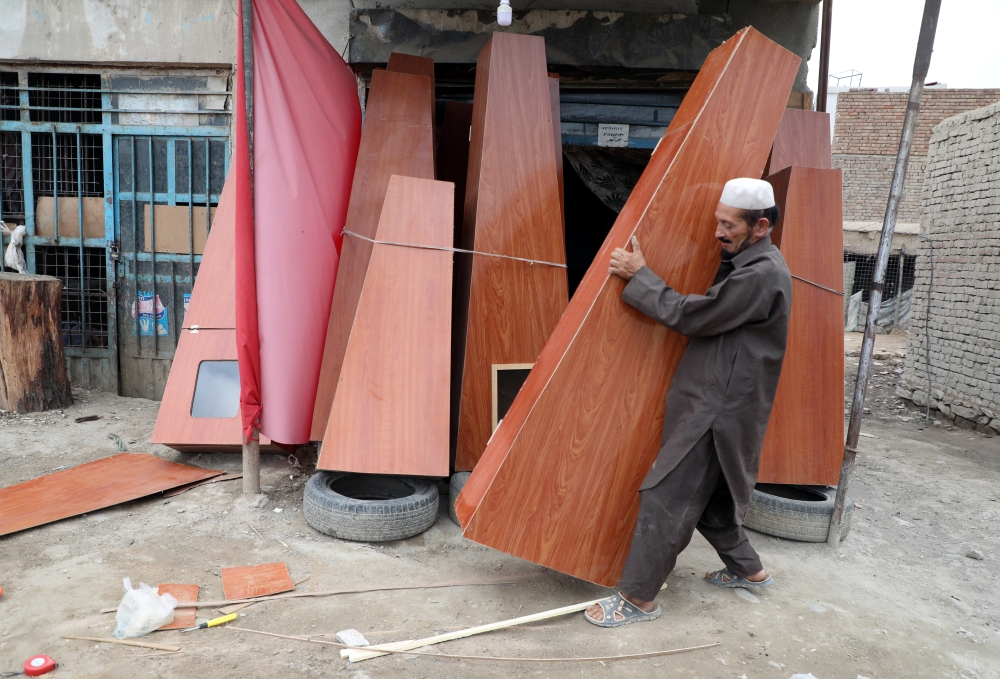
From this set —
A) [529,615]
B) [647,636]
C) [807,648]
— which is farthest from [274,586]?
[807,648]

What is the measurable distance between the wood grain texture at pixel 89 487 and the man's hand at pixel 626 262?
275 centimetres

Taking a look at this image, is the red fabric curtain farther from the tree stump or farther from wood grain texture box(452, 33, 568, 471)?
the tree stump

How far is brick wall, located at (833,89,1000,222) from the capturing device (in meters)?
17.4

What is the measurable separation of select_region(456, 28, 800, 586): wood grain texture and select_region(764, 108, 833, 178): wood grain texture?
1.47m

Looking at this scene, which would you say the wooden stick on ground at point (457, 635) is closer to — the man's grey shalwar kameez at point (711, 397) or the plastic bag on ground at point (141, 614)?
the man's grey shalwar kameez at point (711, 397)

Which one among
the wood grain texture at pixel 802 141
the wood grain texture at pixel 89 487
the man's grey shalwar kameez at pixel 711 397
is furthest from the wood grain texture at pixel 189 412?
the wood grain texture at pixel 802 141

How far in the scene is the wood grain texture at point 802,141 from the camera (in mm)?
4340

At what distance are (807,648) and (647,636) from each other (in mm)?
626

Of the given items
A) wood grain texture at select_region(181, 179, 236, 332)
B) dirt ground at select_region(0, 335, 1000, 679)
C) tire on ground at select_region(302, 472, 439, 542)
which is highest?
wood grain texture at select_region(181, 179, 236, 332)

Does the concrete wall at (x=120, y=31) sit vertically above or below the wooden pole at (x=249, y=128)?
above

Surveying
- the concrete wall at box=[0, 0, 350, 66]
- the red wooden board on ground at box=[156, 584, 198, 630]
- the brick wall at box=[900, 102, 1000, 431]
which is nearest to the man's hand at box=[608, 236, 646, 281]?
the red wooden board on ground at box=[156, 584, 198, 630]

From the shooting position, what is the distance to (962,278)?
277 inches

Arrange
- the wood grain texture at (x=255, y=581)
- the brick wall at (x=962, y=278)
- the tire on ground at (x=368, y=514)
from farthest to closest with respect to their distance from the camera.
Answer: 1. the brick wall at (x=962, y=278)
2. the tire on ground at (x=368, y=514)
3. the wood grain texture at (x=255, y=581)

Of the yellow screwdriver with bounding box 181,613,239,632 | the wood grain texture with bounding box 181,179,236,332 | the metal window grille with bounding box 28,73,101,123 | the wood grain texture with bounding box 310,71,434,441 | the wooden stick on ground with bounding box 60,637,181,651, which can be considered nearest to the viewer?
the wooden stick on ground with bounding box 60,637,181,651
